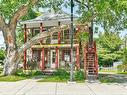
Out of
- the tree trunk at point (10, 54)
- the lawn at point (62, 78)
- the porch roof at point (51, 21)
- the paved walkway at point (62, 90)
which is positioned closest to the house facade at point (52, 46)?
the porch roof at point (51, 21)

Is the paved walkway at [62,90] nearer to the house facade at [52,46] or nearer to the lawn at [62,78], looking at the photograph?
the lawn at [62,78]

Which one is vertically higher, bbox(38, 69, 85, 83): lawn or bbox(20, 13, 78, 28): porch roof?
bbox(20, 13, 78, 28): porch roof

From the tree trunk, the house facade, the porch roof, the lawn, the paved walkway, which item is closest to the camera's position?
the paved walkway

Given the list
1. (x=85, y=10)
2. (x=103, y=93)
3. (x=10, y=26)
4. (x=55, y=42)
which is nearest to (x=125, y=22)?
(x=85, y=10)

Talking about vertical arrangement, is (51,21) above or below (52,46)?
above

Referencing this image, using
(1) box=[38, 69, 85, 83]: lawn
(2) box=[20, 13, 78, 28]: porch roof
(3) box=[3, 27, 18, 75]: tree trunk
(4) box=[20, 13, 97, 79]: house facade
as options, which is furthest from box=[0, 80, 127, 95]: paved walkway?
(2) box=[20, 13, 78, 28]: porch roof

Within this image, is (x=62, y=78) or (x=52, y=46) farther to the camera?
(x=52, y=46)

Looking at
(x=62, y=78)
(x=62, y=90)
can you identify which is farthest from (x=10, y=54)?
(x=62, y=90)

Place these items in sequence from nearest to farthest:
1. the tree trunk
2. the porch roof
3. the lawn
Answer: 1. the lawn
2. the tree trunk
3. the porch roof

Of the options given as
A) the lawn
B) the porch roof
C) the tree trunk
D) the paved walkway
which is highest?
the porch roof

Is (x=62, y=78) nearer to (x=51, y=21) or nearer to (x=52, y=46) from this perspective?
(x=52, y=46)

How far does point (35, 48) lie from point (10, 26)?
17.5 metres

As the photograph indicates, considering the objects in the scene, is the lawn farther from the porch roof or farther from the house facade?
the porch roof

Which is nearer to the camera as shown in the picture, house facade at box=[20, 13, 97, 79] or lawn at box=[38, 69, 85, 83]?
lawn at box=[38, 69, 85, 83]
